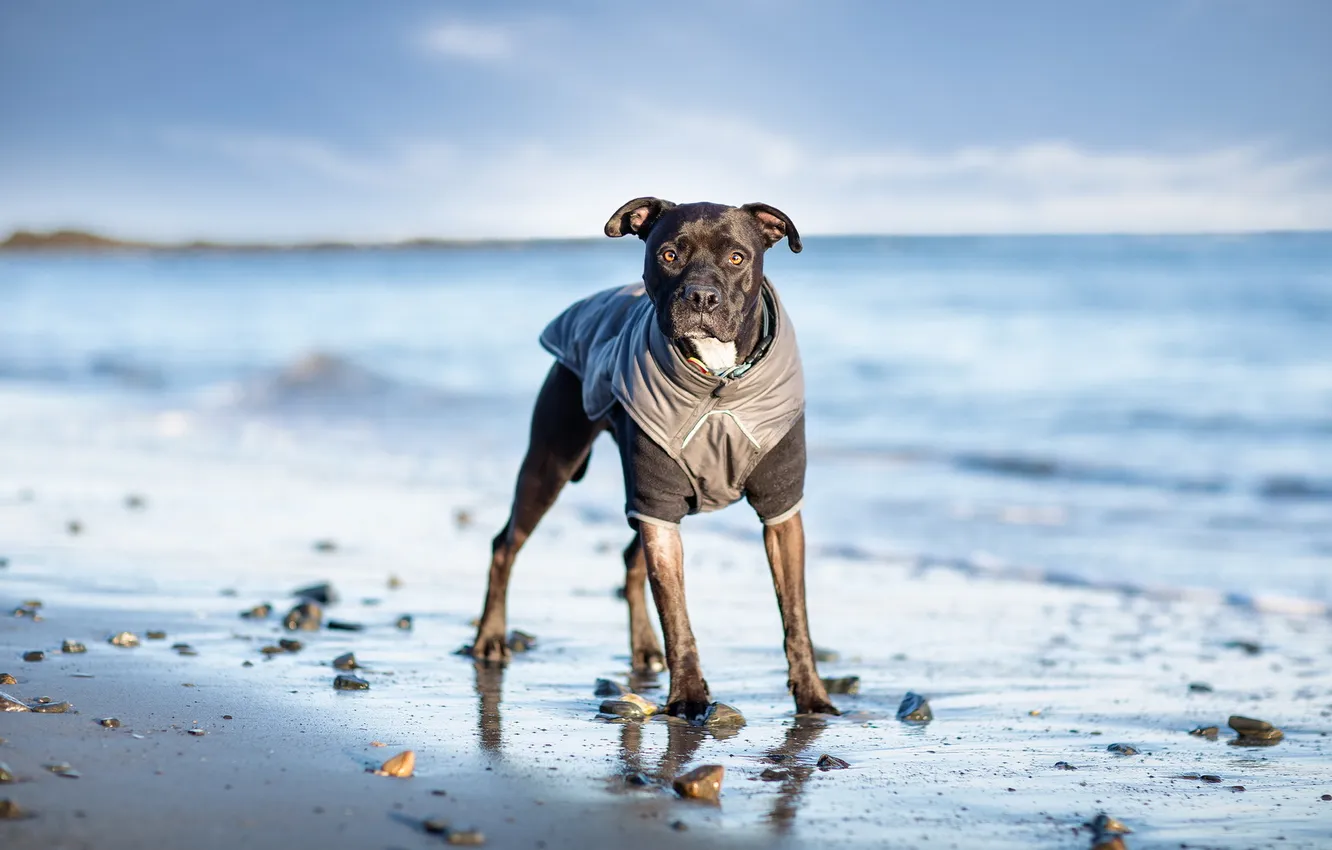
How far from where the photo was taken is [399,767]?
3.52 metres

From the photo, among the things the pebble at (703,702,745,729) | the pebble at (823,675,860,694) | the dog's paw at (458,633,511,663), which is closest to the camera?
the pebble at (703,702,745,729)

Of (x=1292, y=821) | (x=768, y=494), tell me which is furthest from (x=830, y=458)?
(x=1292, y=821)

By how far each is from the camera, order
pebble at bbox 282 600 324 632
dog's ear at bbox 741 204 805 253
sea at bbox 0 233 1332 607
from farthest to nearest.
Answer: sea at bbox 0 233 1332 607 → pebble at bbox 282 600 324 632 → dog's ear at bbox 741 204 805 253

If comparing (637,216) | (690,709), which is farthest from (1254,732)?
(637,216)

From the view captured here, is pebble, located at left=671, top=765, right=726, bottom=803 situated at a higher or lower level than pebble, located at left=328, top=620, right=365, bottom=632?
higher

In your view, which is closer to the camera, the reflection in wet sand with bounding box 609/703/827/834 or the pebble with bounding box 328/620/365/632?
the reflection in wet sand with bounding box 609/703/827/834

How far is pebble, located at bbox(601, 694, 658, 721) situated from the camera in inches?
181

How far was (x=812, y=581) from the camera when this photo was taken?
7.80 metres

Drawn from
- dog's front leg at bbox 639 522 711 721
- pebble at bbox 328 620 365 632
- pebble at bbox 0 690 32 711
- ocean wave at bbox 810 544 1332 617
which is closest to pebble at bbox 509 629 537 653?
pebble at bbox 328 620 365 632

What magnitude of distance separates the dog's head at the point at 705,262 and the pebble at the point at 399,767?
5.71 ft

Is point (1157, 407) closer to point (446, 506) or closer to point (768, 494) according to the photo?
point (446, 506)

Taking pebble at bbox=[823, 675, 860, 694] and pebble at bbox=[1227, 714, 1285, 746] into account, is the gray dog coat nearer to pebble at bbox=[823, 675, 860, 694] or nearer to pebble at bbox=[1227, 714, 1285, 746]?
pebble at bbox=[823, 675, 860, 694]

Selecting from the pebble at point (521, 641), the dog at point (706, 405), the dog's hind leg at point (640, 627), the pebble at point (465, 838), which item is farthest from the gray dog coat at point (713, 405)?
the pebble at point (465, 838)

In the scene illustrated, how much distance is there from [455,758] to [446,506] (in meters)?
6.47
